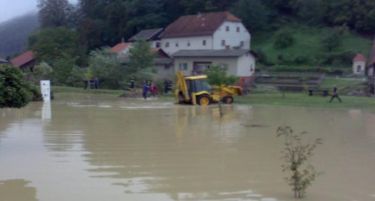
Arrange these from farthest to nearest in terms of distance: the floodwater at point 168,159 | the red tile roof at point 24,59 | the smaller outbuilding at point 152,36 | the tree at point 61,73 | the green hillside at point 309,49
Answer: the red tile roof at point 24,59 → the smaller outbuilding at point 152,36 → the green hillside at point 309,49 → the tree at point 61,73 → the floodwater at point 168,159

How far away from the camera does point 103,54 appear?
49344 millimetres

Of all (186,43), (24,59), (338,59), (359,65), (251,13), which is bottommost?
(359,65)

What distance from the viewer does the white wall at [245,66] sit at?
52.1 metres

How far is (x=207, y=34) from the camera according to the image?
212 feet

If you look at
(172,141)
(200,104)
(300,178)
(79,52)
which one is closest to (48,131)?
(172,141)

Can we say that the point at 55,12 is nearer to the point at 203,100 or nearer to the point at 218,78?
the point at 218,78

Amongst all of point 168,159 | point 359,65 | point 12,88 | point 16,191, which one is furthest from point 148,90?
point 16,191

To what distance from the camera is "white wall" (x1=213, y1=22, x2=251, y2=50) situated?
215 feet

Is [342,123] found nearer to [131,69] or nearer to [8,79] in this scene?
[8,79]

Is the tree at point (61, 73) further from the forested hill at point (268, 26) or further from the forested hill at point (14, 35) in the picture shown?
the forested hill at point (14, 35)

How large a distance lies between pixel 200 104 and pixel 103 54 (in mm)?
20607

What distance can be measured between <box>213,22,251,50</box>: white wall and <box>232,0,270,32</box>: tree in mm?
7334

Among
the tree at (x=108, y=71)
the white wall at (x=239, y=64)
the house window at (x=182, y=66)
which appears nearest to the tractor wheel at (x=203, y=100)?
the tree at (x=108, y=71)

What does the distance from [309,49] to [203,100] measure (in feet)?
127
